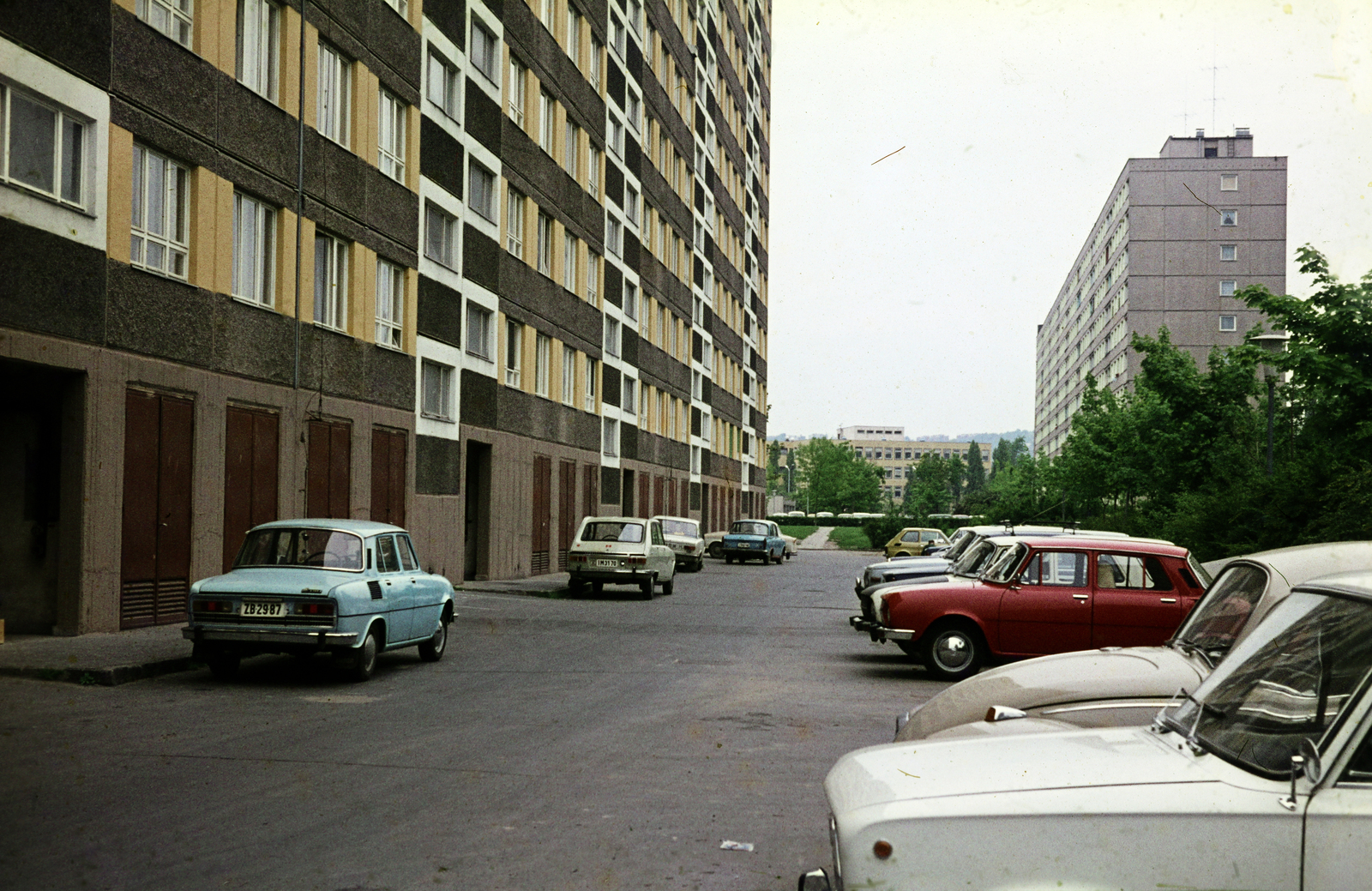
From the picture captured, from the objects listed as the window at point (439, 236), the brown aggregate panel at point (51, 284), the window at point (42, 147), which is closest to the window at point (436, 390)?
the window at point (439, 236)

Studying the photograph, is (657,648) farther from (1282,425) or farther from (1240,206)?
(1240,206)

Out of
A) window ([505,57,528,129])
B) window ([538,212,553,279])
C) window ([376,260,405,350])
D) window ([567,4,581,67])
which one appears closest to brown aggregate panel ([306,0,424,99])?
window ([376,260,405,350])

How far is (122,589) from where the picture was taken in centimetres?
1589

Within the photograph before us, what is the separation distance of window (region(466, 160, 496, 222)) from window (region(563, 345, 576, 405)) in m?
6.90

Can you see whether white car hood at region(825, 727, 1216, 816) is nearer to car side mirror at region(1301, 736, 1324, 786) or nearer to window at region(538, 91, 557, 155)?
car side mirror at region(1301, 736, 1324, 786)

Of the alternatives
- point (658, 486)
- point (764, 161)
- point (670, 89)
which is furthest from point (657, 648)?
point (764, 161)

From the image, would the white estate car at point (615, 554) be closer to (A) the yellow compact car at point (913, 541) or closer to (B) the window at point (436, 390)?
(B) the window at point (436, 390)

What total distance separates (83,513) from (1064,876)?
47.8ft

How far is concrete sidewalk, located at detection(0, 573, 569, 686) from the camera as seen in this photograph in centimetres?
1154

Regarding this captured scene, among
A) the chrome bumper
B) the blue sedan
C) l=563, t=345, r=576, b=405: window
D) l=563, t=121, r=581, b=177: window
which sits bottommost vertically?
the blue sedan

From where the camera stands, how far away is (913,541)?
45.2m

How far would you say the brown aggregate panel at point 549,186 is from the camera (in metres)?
32.4

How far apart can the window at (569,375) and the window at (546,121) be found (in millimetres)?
5922

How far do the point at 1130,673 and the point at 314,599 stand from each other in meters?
7.85
